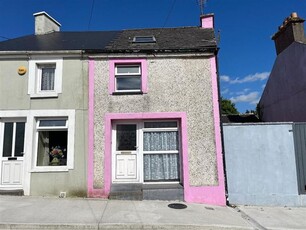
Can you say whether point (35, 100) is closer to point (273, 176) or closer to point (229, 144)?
point (229, 144)

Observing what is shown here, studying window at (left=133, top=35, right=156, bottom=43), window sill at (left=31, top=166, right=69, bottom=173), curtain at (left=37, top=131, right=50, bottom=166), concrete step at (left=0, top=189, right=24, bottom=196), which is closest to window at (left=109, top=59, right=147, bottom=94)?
window at (left=133, top=35, right=156, bottom=43)

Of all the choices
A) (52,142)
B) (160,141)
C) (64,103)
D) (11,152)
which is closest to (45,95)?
(64,103)

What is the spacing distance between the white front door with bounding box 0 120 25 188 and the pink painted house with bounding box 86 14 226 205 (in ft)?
7.97

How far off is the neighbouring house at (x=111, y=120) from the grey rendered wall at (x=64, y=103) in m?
0.03

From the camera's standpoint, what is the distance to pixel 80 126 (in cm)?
856

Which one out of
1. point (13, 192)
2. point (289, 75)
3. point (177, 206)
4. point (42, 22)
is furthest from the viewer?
point (42, 22)

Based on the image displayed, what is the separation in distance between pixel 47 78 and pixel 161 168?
524 cm

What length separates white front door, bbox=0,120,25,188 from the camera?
8.44m

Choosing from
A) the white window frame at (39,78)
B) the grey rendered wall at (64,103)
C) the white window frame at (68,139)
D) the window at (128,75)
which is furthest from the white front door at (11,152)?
the window at (128,75)

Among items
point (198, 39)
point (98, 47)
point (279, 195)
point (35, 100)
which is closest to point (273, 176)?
point (279, 195)

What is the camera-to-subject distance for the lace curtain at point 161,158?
8.75 meters

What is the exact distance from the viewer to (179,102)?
8656 millimetres

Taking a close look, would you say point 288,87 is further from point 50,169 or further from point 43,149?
point 43,149

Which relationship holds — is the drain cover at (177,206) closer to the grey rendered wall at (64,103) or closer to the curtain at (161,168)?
the curtain at (161,168)
